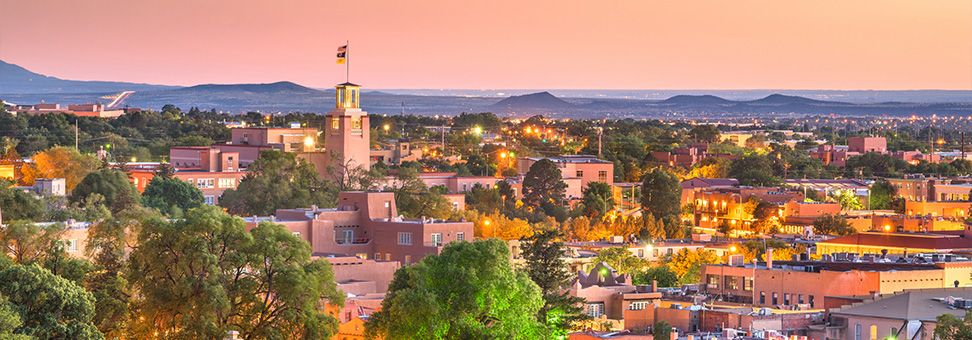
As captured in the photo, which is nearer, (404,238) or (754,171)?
(404,238)

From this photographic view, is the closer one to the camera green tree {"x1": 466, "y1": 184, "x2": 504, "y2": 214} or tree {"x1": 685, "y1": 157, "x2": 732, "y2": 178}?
green tree {"x1": 466, "y1": 184, "x2": 504, "y2": 214}

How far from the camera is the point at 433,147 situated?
141m

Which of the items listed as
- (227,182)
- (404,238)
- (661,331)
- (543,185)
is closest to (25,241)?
(661,331)

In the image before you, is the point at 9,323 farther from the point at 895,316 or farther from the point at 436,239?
the point at 436,239

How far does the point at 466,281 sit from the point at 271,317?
4559 mm

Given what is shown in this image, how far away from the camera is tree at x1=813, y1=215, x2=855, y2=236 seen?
95.7 m

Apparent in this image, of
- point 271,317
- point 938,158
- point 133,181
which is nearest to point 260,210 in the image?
point 133,181

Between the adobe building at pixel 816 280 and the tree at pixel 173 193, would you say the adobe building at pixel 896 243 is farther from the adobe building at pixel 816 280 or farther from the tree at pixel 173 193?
the tree at pixel 173 193

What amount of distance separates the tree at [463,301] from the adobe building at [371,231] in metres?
22.0

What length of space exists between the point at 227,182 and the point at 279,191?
565 inches

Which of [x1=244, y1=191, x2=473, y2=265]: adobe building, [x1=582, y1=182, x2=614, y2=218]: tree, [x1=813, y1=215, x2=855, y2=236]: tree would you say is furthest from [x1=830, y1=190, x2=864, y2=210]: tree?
[x1=244, y1=191, x2=473, y2=265]: adobe building

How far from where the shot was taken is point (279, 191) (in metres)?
87.6

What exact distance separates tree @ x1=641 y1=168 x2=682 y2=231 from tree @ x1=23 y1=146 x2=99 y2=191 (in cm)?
2441

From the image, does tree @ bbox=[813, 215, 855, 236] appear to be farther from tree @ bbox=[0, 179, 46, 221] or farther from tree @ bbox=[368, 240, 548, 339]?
tree @ bbox=[368, 240, 548, 339]
